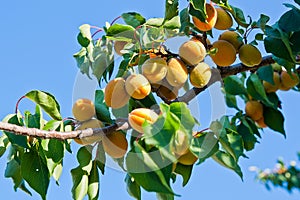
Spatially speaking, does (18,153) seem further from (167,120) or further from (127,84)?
(167,120)

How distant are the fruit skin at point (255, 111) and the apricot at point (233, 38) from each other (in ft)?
1.15

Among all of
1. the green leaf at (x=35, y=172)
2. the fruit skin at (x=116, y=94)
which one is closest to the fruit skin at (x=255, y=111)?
the fruit skin at (x=116, y=94)

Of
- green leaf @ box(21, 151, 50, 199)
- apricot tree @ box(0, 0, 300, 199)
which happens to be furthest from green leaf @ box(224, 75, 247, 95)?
green leaf @ box(21, 151, 50, 199)

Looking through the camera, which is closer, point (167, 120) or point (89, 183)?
point (167, 120)

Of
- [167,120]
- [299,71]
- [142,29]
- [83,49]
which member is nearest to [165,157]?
[167,120]

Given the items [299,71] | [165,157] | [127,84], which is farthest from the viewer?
[299,71]

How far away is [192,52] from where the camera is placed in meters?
1.00

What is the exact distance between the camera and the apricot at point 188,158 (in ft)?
3.10

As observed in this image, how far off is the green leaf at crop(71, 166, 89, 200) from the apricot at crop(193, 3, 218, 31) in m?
0.37

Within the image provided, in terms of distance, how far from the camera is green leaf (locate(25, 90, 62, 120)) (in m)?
0.96

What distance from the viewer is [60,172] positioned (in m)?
1.04

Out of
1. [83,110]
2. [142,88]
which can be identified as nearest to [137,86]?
[142,88]

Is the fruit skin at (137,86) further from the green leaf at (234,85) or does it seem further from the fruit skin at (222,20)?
the green leaf at (234,85)

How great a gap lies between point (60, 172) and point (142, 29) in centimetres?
33
